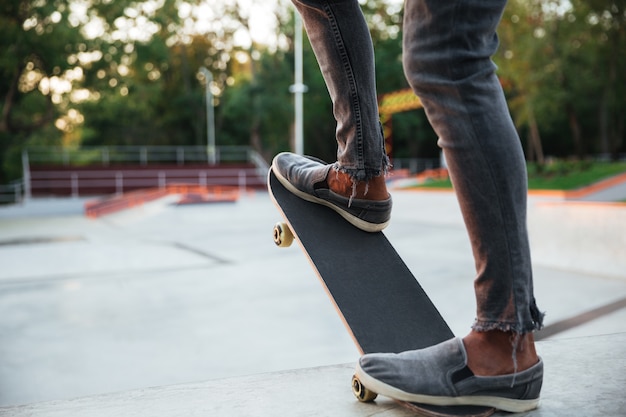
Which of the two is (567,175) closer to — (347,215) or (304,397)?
(347,215)

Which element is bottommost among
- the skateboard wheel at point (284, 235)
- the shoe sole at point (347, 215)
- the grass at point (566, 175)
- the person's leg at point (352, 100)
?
the grass at point (566, 175)

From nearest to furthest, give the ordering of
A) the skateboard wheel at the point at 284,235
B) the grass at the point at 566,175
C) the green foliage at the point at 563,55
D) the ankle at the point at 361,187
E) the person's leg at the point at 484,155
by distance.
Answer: the person's leg at the point at 484,155
the ankle at the point at 361,187
the skateboard wheel at the point at 284,235
the grass at the point at 566,175
the green foliage at the point at 563,55

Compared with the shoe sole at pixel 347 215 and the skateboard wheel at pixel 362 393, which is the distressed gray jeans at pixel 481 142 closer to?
the skateboard wheel at pixel 362 393

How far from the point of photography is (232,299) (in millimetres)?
3846

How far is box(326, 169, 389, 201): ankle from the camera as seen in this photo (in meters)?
1.42

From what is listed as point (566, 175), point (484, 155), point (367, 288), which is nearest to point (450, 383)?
point (367, 288)

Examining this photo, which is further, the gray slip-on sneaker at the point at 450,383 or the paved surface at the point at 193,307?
the paved surface at the point at 193,307

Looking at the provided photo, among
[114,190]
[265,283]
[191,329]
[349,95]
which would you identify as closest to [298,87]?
[114,190]

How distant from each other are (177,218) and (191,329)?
7.67 meters

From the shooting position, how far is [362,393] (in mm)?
1206

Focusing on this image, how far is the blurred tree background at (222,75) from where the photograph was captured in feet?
69.8

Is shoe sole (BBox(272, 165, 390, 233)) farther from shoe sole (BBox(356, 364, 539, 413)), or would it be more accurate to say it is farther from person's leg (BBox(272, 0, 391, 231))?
shoe sole (BBox(356, 364, 539, 413))

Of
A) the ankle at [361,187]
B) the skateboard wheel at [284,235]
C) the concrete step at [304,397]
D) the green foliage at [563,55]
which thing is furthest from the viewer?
the green foliage at [563,55]

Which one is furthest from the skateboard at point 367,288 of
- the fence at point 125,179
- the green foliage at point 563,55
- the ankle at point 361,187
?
the green foliage at point 563,55
